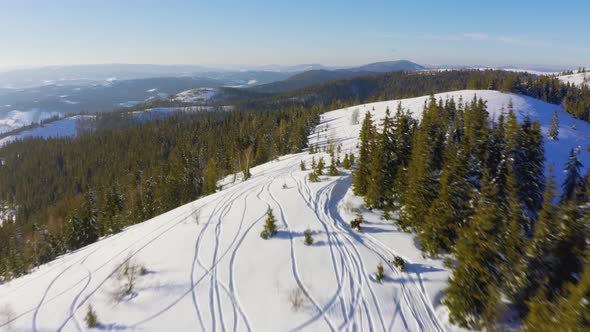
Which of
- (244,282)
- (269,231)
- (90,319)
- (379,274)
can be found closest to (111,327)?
(90,319)

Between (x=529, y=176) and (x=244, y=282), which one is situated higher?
(x=529, y=176)

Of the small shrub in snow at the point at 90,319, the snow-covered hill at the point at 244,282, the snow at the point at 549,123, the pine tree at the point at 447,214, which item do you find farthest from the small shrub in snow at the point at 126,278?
the snow at the point at 549,123

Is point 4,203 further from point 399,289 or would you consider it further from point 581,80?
point 581,80

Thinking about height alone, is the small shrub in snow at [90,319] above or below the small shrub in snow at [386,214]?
above

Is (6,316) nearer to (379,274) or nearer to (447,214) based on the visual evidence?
(379,274)


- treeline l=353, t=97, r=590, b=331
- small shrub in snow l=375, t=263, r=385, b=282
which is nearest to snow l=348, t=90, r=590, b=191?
treeline l=353, t=97, r=590, b=331

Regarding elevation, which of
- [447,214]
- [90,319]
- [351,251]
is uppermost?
[447,214]

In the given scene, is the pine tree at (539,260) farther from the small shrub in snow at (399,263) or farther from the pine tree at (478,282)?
the small shrub in snow at (399,263)
